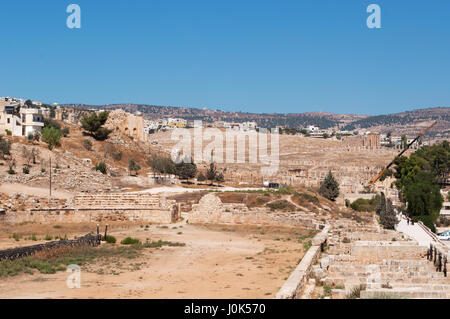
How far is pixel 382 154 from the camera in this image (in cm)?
10769

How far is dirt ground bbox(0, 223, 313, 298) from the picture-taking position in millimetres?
12336

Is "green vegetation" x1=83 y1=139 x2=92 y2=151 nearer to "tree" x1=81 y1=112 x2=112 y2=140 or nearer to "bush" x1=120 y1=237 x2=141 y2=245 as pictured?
"tree" x1=81 y1=112 x2=112 y2=140

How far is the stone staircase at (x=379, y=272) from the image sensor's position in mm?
11031

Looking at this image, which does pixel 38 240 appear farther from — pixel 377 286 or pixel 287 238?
pixel 377 286

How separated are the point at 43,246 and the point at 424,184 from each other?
3210cm

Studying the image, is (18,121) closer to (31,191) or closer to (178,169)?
(178,169)

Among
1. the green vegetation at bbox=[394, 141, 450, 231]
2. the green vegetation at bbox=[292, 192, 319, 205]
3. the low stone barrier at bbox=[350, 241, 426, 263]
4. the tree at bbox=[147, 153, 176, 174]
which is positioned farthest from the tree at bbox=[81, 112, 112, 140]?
the low stone barrier at bbox=[350, 241, 426, 263]

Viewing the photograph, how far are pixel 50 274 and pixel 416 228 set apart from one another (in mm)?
22685

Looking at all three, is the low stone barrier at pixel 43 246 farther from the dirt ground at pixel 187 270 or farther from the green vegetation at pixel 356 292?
the green vegetation at pixel 356 292

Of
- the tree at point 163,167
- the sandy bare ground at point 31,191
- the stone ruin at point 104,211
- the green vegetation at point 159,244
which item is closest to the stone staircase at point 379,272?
the green vegetation at point 159,244

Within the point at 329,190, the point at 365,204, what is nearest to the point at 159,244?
the point at 365,204

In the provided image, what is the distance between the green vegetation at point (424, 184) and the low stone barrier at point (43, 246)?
76.1ft

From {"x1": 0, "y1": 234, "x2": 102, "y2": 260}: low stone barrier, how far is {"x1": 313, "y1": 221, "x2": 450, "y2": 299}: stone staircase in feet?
26.2

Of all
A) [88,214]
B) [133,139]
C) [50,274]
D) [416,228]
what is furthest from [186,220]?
[133,139]
